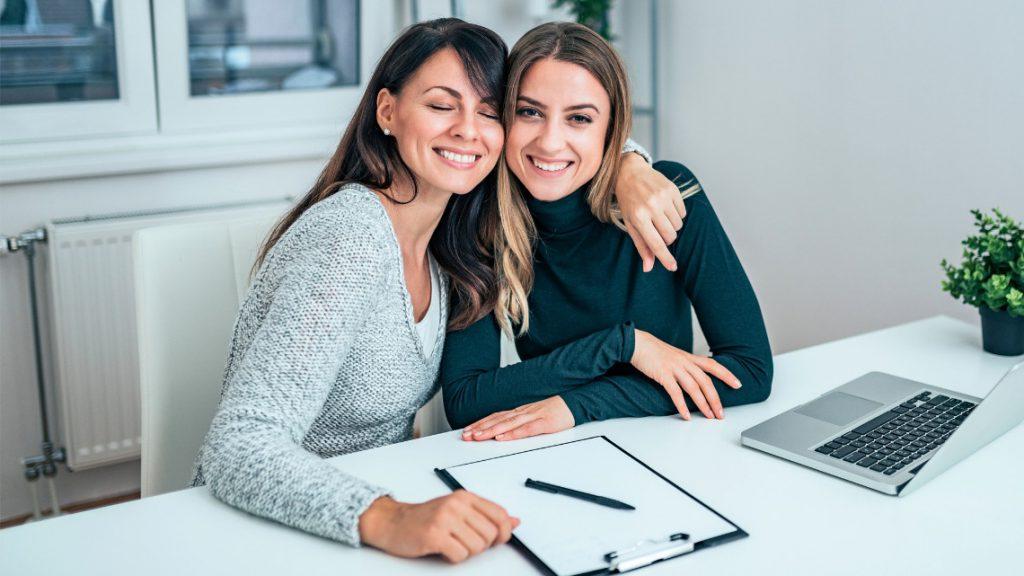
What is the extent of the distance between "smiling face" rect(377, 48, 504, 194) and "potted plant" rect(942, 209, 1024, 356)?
31.5 inches

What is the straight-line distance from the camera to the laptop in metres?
1.07

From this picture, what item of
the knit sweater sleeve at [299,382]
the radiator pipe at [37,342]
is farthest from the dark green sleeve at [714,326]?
the radiator pipe at [37,342]

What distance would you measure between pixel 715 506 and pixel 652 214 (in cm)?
46

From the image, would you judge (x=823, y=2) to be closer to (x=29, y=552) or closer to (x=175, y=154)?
(x=175, y=154)

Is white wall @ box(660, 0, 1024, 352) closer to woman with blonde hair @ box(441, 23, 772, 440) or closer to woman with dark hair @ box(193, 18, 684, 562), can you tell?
woman with blonde hair @ box(441, 23, 772, 440)

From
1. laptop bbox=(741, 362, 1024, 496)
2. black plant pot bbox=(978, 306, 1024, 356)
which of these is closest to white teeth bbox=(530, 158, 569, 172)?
laptop bbox=(741, 362, 1024, 496)

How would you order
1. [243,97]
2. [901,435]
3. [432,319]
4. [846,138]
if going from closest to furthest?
[901,435]
[432,319]
[846,138]
[243,97]

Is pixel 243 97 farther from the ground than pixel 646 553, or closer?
farther from the ground

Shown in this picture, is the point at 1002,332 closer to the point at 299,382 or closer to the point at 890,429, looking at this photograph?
the point at 890,429

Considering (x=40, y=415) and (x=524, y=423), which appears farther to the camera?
(x=40, y=415)

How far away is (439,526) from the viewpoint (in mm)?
899

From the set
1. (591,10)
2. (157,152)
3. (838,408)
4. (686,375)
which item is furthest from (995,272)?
(157,152)

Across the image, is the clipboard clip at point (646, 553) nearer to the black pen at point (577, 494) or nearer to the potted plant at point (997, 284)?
the black pen at point (577, 494)

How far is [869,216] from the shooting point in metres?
2.31
